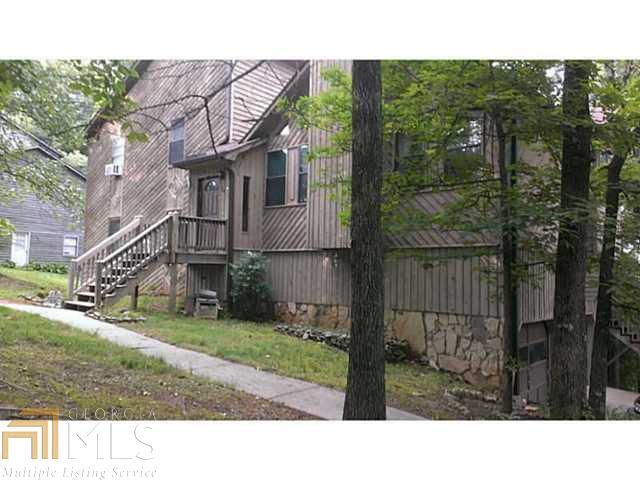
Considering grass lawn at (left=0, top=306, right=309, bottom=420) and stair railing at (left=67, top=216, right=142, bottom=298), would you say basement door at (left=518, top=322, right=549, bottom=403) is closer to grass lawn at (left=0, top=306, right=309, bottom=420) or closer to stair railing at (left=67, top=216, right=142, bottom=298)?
grass lawn at (left=0, top=306, right=309, bottom=420)

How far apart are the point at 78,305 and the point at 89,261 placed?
544 millimetres

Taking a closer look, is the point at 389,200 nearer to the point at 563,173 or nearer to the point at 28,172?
the point at 563,173

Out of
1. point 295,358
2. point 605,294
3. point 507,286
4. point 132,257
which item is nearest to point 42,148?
point 132,257

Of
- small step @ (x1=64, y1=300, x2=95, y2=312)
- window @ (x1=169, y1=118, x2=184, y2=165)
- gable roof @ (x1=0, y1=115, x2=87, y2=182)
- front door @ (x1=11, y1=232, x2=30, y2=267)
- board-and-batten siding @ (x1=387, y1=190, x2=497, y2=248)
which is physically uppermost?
window @ (x1=169, y1=118, x2=184, y2=165)

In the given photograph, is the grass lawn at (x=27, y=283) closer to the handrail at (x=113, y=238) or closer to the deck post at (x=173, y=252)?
the handrail at (x=113, y=238)

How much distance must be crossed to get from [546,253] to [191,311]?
4.63 meters

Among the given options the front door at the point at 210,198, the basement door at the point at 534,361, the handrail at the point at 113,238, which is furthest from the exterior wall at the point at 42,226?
the basement door at the point at 534,361

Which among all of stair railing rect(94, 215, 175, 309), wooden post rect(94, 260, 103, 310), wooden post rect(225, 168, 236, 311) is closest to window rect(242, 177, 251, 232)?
wooden post rect(225, 168, 236, 311)

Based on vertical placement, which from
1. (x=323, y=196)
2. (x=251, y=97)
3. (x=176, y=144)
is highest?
(x=251, y=97)

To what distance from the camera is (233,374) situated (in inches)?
151

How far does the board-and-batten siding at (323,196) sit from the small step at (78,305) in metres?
2.93

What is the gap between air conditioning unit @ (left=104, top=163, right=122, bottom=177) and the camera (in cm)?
528

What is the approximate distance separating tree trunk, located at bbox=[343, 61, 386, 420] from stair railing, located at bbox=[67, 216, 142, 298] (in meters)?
3.61

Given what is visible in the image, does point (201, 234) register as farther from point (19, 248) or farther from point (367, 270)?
point (367, 270)
